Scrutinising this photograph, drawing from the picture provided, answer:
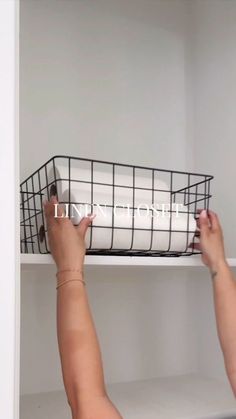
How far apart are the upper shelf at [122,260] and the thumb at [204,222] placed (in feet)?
0.21

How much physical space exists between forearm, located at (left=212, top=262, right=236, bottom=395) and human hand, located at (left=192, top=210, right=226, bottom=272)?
14mm

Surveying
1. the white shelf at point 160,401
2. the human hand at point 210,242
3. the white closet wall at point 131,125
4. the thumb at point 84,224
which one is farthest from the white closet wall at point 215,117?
the thumb at point 84,224

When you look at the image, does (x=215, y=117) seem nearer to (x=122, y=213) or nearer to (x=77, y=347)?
(x=122, y=213)

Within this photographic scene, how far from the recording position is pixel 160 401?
1243mm

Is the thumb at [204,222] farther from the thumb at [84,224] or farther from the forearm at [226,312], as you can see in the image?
the thumb at [84,224]

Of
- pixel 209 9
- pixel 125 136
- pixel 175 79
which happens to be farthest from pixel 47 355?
pixel 209 9

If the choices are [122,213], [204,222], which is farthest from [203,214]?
[122,213]

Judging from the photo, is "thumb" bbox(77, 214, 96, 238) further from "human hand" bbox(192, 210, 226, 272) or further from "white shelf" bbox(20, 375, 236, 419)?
"white shelf" bbox(20, 375, 236, 419)

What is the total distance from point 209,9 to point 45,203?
2.94ft

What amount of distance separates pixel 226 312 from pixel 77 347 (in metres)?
0.35

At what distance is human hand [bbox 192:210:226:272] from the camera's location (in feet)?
3.67

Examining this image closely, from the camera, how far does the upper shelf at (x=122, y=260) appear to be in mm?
968

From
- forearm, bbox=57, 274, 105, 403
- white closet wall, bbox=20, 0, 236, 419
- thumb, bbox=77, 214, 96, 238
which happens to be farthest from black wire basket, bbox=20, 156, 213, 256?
white closet wall, bbox=20, 0, 236, 419
